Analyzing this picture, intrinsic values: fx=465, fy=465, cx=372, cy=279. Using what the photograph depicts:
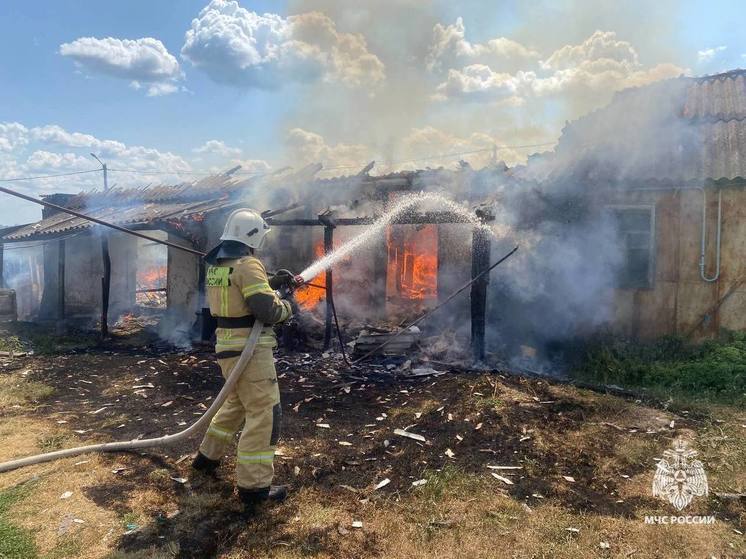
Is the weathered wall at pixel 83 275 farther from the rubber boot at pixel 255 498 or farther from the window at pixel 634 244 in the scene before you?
the window at pixel 634 244

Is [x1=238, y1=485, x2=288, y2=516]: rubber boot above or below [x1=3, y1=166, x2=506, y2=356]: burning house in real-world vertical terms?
below

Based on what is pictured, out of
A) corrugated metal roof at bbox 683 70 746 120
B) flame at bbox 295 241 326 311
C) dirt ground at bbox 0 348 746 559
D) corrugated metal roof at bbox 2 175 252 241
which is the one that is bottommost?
dirt ground at bbox 0 348 746 559

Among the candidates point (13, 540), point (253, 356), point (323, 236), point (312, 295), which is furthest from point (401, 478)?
point (323, 236)

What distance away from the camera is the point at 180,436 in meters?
4.96

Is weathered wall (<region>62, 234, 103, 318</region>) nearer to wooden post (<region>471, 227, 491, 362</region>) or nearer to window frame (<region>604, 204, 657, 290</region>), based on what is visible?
wooden post (<region>471, 227, 491, 362</region>)

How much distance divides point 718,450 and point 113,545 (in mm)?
5935

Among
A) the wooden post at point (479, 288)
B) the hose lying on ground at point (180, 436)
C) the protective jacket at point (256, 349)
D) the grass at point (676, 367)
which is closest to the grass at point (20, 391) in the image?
the hose lying on ground at point (180, 436)

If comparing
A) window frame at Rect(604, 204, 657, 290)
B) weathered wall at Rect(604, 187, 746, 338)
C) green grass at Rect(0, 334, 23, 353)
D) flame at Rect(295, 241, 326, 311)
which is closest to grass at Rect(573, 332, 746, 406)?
weathered wall at Rect(604, 187, 746, 338)

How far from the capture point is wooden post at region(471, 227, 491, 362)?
344 inches

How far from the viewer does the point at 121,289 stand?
17.9m

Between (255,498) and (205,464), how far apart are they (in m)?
0.96

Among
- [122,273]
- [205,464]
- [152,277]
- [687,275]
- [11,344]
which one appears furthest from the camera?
[152,277]

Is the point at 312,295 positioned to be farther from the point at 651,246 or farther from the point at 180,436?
the point at 651,246

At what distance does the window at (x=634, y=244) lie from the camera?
955cm
